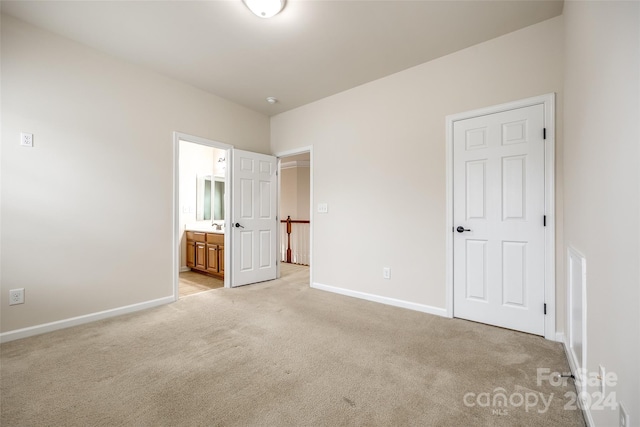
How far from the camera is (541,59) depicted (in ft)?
7.77

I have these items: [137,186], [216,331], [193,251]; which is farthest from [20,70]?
[193,251]

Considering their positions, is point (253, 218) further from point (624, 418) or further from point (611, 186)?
point (624, 418)

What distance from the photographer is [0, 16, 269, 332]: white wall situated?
2.33m

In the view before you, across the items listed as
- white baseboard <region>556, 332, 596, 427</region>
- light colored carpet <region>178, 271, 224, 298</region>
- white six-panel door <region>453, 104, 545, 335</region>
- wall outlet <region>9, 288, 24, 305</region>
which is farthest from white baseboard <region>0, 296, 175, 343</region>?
white baseboard <region>556, 332, 596, 427</region>

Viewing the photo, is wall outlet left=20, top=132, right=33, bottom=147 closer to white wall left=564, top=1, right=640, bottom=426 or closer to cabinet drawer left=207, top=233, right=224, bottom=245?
cabinet drawer left=207, top=233, right=224, bottom=245

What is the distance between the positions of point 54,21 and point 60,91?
567mm

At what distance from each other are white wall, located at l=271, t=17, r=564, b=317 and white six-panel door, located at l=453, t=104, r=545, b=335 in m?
0.16

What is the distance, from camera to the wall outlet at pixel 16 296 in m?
2.31

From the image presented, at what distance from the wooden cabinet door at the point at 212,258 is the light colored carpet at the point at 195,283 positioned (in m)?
0.18

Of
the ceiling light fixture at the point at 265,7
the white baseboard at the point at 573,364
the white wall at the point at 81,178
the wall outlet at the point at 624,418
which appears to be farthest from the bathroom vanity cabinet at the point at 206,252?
the wall outlet at the point at 624,418

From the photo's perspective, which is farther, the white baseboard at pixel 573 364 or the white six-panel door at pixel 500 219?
the white six-panel door at pixel 500 219

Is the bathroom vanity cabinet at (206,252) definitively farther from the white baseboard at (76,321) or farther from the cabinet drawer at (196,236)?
the white baseboard at (76,321)

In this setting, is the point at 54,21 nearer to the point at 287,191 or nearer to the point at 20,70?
the point at 20,70

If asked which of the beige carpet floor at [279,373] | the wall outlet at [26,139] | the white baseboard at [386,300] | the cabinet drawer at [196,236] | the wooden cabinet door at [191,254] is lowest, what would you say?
the beige carpet floor at [279,373]
